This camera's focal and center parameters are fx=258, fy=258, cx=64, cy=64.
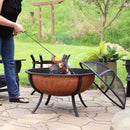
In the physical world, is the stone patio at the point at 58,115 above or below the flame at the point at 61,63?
below

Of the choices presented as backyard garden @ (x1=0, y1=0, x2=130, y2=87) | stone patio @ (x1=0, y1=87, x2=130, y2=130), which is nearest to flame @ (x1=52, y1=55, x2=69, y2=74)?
stone patio @ (x1=0, y1=87, x2=130, y2=130)

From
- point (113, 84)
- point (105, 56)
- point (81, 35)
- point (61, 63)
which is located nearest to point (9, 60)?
point (61, 63)

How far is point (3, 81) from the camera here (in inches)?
170

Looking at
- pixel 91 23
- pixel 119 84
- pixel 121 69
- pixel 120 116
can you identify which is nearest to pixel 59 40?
pixel 91 23

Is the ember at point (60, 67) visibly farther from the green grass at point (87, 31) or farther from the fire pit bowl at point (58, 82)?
the green grass at point (87, 31)

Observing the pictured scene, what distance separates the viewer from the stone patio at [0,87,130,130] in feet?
9.57

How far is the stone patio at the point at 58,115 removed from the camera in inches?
115

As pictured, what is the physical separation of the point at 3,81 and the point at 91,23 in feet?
28.7

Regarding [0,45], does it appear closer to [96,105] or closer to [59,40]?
[96,105]

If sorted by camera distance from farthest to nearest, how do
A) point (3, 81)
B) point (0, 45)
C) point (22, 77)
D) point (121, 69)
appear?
point (121, 69) → point (22, 77) → point (3, 81) → point (0, 45)

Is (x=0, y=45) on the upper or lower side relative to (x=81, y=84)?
upper

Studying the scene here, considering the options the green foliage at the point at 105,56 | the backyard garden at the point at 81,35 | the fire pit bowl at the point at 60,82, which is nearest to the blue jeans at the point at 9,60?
the fire pit bowl at the point at 60,82

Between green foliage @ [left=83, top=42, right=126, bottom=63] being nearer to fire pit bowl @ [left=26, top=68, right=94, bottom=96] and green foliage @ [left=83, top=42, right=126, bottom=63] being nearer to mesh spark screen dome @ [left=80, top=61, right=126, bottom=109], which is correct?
mesh spark screen dome @ [left=80, top=61, right=126, bottom=109]

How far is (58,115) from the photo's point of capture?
11.0ft
